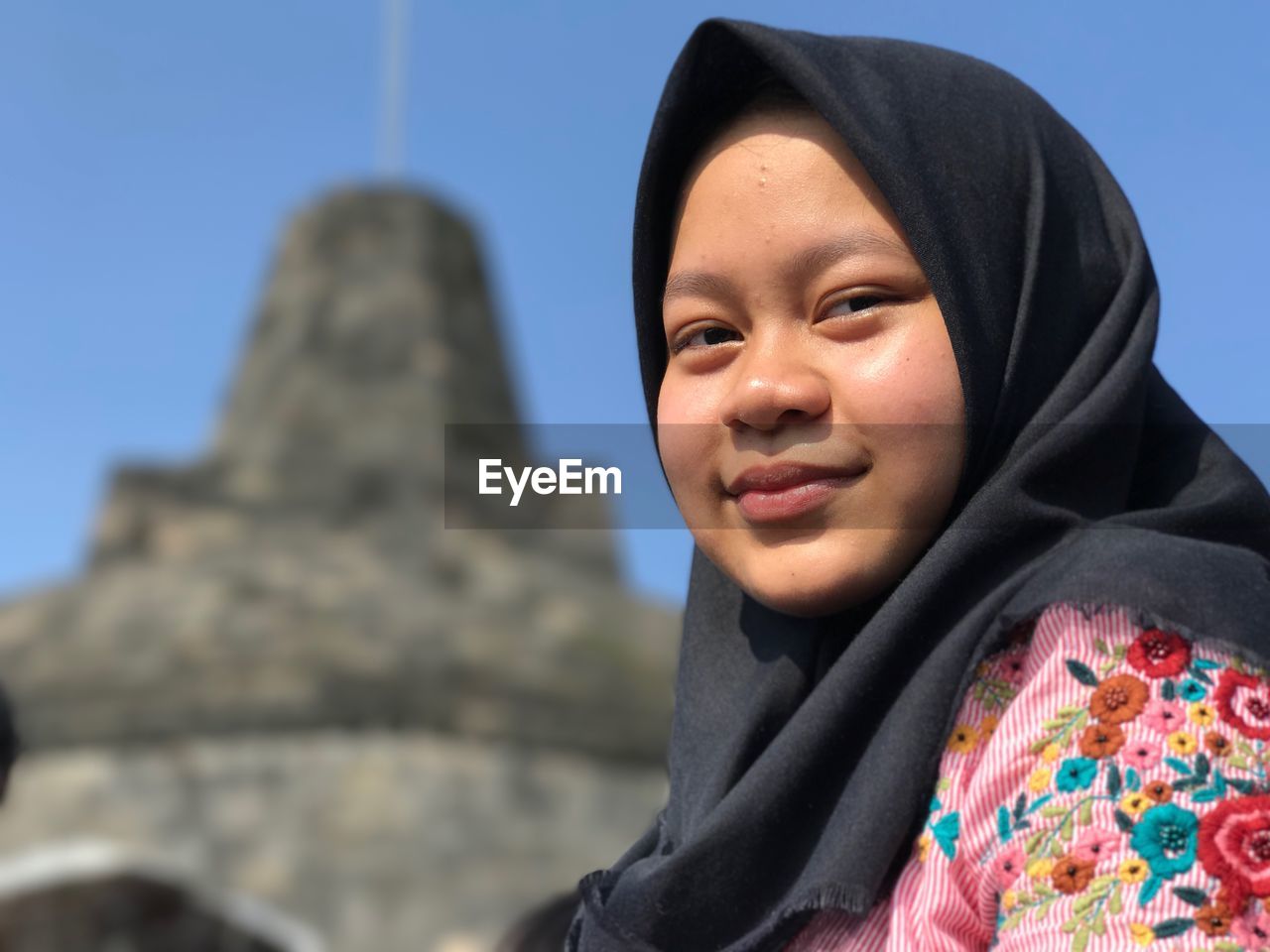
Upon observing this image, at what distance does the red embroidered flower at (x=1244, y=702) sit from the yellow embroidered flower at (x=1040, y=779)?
0.10 metres

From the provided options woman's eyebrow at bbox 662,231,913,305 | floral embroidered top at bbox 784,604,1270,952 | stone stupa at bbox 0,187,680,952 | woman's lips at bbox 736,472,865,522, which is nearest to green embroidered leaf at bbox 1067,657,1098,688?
floral embroidered top at bbox 784,604,1270,952

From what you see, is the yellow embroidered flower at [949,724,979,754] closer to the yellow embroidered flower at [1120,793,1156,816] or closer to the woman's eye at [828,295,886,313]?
the yellow embroidered flower at [1120,793,1156,816]

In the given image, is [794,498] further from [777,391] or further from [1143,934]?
[1143,934]

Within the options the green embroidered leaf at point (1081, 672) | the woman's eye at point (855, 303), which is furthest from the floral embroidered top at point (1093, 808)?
the woman's eye at point (855, 303)

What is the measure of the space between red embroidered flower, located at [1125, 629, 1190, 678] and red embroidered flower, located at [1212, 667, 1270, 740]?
0.03 metres

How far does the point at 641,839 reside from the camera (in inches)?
57.2

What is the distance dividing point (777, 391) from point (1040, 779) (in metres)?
0.34

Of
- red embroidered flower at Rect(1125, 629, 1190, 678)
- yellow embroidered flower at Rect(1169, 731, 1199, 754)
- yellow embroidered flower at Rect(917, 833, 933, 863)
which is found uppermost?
red embroidered flower at Rect(1125, 629, 1190, 678)

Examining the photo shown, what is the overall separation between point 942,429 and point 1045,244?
199mm

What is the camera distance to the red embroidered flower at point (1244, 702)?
Answer: 3.42ft

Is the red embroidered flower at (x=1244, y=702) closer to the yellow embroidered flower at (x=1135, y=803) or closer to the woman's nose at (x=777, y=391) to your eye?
the yellow embroidered flower at (x=1135, y=803)

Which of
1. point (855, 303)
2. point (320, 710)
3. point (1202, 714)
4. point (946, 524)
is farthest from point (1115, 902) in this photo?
point (320, 710)

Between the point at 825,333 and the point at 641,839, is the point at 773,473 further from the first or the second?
the point at 641,839

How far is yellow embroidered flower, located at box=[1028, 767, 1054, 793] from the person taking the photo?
1061mm
